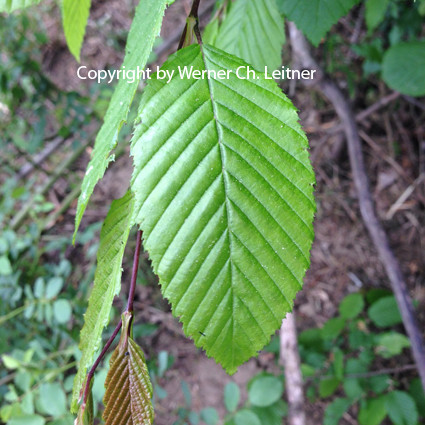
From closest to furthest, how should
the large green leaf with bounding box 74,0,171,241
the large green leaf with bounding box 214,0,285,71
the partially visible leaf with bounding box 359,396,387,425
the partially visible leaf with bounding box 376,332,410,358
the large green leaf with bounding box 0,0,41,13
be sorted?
1. the large green leaf with bounding box 74,0,171,241
2. the large green leaf with bounding box 0,0,41,13
3. the large green leaf with bounding box 214,0,285,71
4. the partially visible leaf with bounding box 359,396,387,425
5. the partially visible leaf with bounding box 376,332,410,358

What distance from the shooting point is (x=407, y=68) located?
1.58 m

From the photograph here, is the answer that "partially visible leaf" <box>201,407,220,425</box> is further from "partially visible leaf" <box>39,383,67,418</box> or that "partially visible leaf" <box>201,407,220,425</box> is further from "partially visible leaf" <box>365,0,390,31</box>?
"partially visible leaf" <box>365,0,390,31</box>

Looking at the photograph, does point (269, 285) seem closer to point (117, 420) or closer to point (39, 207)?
point (117, 420)

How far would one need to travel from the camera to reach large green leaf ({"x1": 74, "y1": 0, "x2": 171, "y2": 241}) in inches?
20.4

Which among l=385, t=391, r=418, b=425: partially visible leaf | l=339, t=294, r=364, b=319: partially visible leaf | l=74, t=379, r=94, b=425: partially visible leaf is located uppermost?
l=74, t=379, r=94, b=425: partially visible leaf

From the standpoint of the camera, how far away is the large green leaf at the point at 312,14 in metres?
0.81

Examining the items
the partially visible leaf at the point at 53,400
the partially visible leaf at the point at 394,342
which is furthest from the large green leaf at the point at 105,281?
the partially visible leaf at the point at 394,342

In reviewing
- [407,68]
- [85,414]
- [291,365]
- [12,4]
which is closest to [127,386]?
[85,414]

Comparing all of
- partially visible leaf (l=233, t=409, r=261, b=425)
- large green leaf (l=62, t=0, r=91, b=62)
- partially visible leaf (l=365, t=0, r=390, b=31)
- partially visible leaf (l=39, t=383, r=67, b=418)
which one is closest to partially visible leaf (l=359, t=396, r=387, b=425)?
partially visible leaf (l=233, t=409, r=261, b=425)

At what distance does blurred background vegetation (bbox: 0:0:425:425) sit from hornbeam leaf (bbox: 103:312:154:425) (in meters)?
0.88

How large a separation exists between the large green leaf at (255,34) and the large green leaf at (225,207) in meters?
0.41

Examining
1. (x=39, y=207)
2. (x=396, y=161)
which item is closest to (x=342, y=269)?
(x=396, y=161)

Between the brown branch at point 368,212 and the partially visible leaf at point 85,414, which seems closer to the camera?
the partially visible leaf at point 85,414

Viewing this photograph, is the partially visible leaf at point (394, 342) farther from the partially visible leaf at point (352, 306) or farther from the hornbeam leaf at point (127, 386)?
the hornbeam leaf at point (127, 386)
